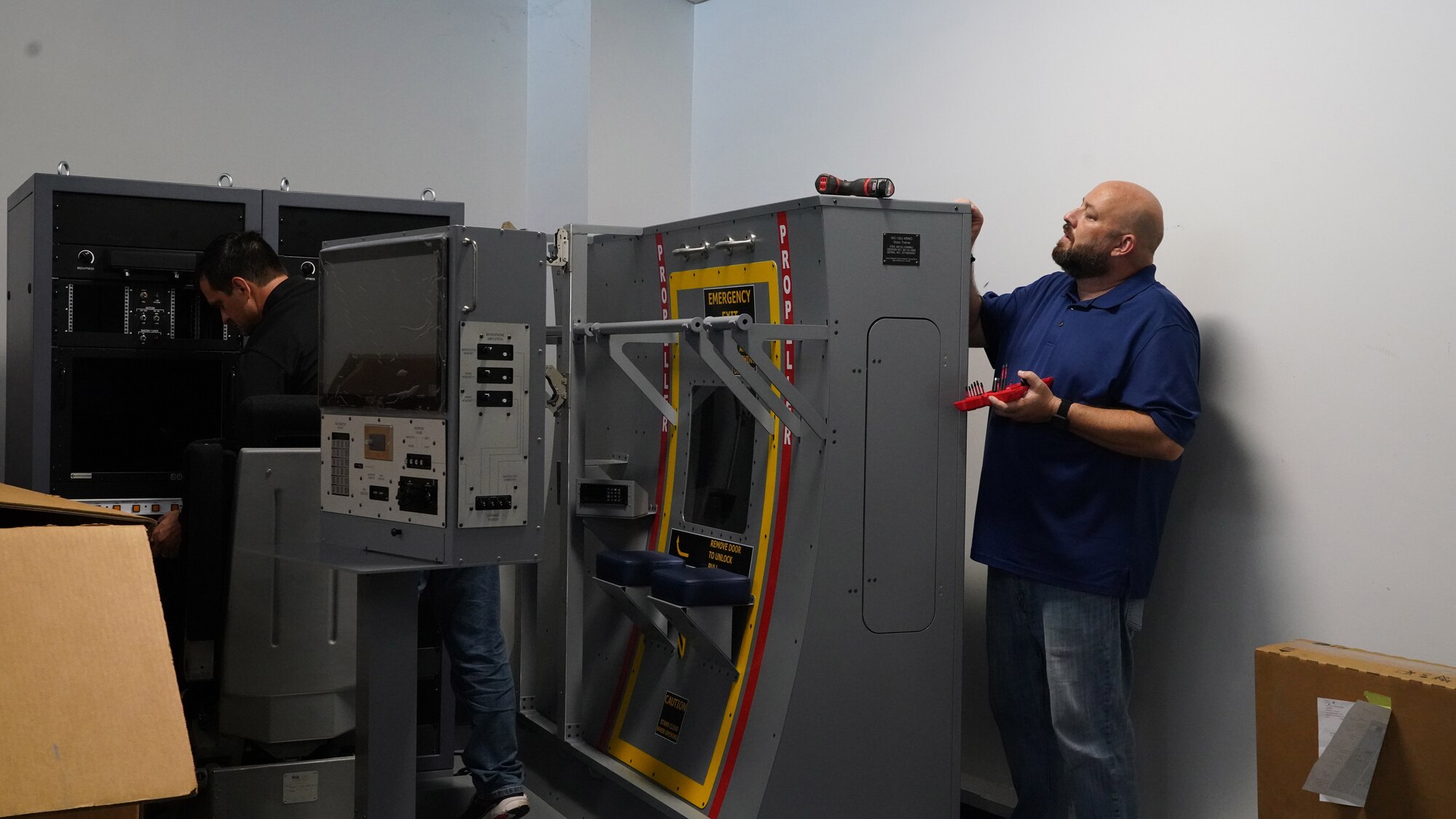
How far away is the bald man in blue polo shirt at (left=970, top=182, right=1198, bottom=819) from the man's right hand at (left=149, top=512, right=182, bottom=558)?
7.75 ft

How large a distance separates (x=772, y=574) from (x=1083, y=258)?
117cm

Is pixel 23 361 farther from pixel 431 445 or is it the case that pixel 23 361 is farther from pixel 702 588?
pixel 702 588

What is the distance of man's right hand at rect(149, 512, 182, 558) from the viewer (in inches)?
136

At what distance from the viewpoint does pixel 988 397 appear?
293 centimetres

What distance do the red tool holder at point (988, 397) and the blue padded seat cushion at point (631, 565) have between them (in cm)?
91

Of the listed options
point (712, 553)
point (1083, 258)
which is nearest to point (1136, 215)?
point (1083, 258)

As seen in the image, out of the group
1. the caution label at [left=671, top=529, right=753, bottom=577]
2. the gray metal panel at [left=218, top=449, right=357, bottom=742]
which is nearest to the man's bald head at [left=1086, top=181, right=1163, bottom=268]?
the caution label at [left=671, top=529, right=753, bottom=577]

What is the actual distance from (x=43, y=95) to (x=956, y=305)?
350 centimetres

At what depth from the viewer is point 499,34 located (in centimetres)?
541

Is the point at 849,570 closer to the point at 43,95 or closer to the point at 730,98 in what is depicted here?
the point at 730,98

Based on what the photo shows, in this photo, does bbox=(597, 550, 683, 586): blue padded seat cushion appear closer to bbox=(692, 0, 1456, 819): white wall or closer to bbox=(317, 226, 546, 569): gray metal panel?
bbox=(317, 226, 546, 569): gray metal panel

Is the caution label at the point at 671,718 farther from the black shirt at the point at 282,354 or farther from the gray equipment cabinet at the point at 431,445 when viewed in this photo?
the black shirt at the point at 282,354

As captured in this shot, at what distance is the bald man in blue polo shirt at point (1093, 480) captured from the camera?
2895 millimetres

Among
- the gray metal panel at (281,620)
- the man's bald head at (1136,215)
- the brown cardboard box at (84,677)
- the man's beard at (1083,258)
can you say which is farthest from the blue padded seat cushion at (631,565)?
the brown cardboard box at (84,677)
